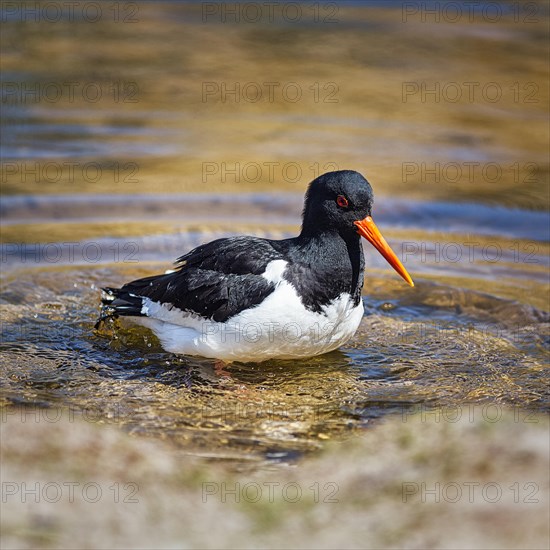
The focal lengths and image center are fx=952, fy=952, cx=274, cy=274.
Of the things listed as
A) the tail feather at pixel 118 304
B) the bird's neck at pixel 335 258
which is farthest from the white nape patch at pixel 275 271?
the tail feather at pixel 118 304

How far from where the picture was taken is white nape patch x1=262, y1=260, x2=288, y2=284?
18.8 ft

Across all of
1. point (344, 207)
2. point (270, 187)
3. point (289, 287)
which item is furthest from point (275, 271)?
point (270, 187)

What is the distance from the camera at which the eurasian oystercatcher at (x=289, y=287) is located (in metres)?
5.69

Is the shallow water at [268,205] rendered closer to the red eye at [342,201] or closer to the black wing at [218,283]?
the black wing at [218,283]

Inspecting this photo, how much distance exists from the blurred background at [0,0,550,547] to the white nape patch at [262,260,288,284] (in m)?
0.74

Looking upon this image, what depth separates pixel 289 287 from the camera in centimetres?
569

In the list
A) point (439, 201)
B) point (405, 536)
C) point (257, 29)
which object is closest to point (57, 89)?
point (257, 29)

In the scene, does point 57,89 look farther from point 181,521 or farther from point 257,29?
point 181,521

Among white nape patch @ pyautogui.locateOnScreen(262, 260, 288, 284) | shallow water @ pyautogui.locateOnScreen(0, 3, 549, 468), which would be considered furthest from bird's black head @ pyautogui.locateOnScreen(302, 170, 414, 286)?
shallow water @ pyautogui.locateOnScreen(0, 3, 549, 468)

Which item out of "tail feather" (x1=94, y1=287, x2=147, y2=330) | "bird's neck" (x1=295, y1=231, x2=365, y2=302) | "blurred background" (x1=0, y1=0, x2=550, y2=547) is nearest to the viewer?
"bird's neck" (x1=295, y1=231, x2=365, y2=302)

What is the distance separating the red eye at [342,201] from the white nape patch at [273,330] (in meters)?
0.50

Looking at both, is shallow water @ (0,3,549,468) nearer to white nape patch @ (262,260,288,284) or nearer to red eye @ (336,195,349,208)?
white nape patch @ (262,260,288,284)

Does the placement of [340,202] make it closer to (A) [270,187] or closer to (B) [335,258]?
(B) [335,258]

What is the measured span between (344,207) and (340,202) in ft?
0.13
